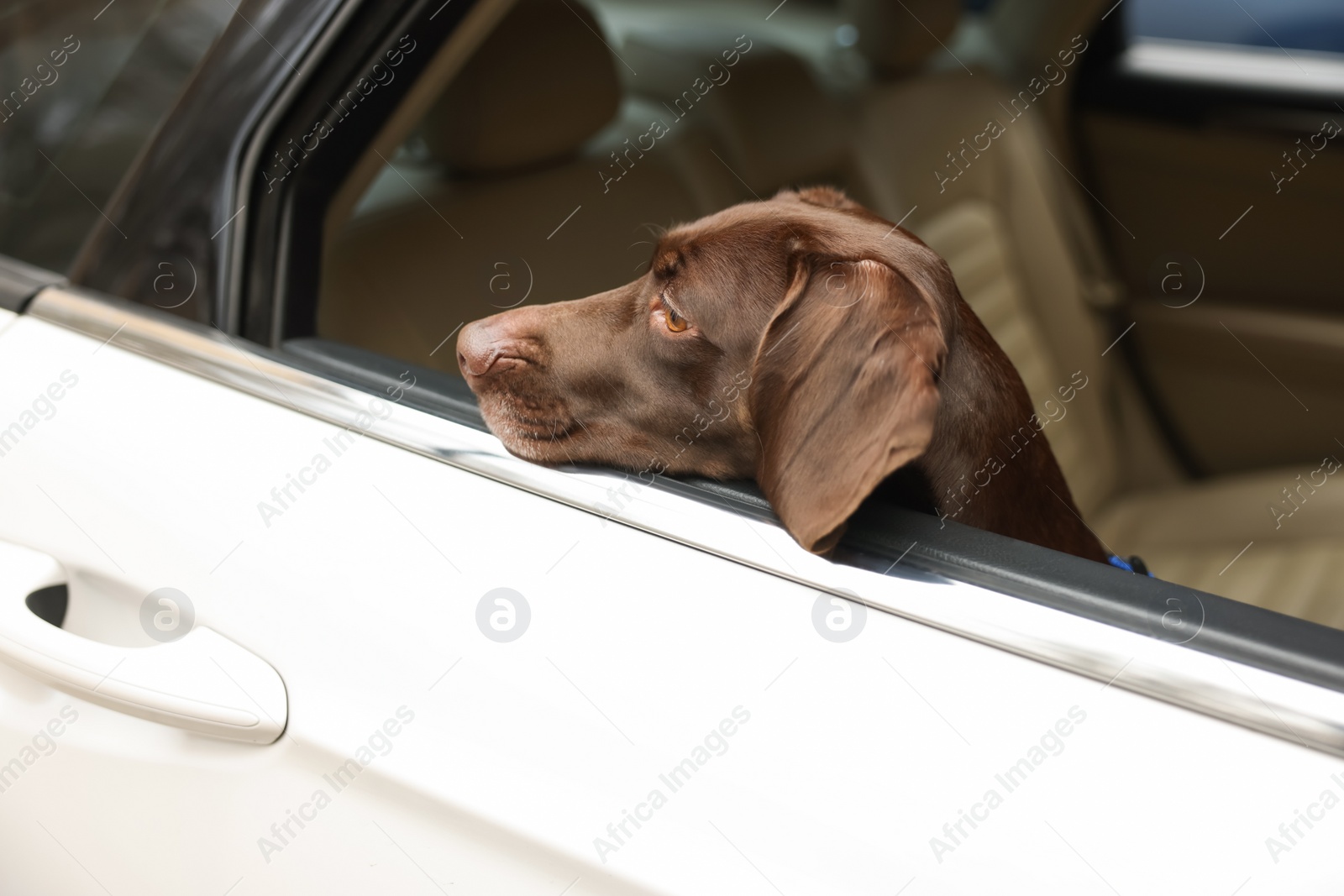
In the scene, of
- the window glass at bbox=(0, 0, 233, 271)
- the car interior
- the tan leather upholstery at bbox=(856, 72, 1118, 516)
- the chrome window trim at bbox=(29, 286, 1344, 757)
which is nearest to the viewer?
the chrome window trim at bbox=(29, 286, 1344, 757)

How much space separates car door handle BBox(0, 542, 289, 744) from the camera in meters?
1.19

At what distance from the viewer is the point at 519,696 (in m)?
1.09

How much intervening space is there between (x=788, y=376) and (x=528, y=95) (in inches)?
44.1

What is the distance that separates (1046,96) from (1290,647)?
3648 millimetres

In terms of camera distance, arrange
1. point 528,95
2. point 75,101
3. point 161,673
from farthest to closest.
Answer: point 528,95 → point 75,101 → point 161,673

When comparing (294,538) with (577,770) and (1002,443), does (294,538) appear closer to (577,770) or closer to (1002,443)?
(577,770)

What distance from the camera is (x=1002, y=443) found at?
1436 mm

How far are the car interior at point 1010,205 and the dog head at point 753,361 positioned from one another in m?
0.67

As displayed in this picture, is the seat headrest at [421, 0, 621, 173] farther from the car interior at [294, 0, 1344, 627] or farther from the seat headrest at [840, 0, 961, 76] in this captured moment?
the seat headrest at [840, 0, 961, 76]

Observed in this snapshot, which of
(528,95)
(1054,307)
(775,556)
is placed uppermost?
(528,95)

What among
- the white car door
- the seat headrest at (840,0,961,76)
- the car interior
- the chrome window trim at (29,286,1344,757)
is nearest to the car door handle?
the white car door

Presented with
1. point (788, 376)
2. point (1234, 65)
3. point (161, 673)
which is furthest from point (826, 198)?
point (1234, 65)

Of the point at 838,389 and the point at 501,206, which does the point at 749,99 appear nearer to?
the point at 501,206

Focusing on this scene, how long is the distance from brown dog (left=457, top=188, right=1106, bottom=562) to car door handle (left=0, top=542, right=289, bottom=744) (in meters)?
0.39
